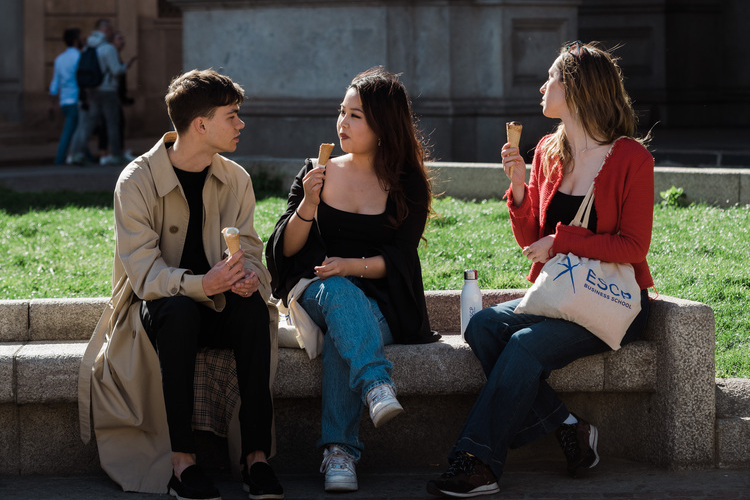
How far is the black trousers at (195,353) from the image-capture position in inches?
171

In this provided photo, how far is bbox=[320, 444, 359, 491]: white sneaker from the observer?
4.39m

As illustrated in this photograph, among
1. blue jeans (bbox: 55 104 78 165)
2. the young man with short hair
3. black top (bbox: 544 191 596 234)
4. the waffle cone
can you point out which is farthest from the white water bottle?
blue jeans (bbox: 55 104 78 165)

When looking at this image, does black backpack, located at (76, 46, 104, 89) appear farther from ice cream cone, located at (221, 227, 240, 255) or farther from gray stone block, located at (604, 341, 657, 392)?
gray stone block, located at (604, 341, 657, 392)

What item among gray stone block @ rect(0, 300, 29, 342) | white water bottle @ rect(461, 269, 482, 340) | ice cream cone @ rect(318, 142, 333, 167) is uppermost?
ice cream cone @ rect(318, 142, 333, 167)

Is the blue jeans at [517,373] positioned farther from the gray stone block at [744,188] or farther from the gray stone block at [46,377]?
the gray stone block at [744,188]

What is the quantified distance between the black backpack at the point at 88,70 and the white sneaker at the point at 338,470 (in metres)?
10.8

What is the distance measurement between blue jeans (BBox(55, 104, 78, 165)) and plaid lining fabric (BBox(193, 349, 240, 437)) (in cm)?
→ 1076

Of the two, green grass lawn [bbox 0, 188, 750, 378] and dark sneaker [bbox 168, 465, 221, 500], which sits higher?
green grass lawn [bbox 0, 188, 750, 378]

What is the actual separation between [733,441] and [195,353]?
6.97 ft

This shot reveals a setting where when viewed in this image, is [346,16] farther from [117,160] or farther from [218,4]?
[117,160]

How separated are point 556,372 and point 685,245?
2.54 meters

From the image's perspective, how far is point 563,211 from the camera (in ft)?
15.5

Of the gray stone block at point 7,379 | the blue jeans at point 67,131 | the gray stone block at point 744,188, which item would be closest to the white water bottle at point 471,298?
the gray stone block at point 7,379

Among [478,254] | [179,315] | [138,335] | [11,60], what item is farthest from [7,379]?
[11,60]
